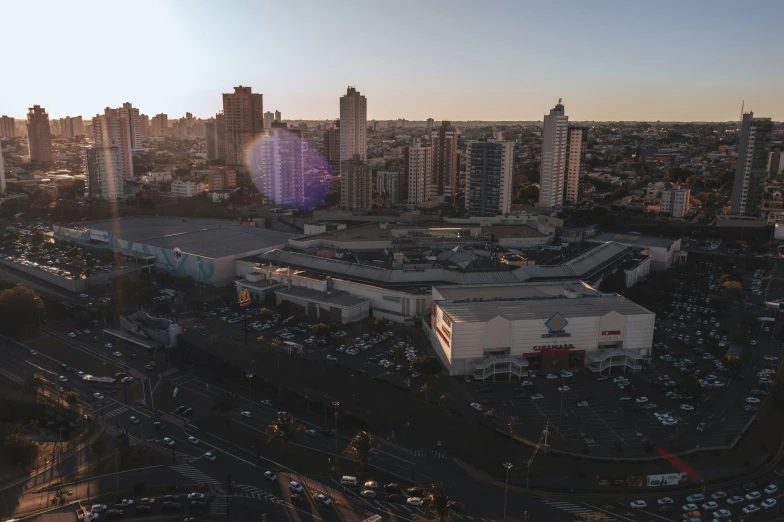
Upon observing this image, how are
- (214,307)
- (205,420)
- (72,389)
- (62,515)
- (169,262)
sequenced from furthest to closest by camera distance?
(169,262) → (214,307) → (72,389) → (205,420) → (62,515)

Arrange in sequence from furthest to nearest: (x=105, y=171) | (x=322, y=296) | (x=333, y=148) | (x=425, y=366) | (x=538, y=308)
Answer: (x=333, y=148), (x=105, y=171), (x=322, y=296), (x=538, y=308), (x=425, y=366)

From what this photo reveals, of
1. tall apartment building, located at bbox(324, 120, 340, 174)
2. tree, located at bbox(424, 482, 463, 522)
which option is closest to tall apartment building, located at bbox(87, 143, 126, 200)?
tall apartment building, located at bbox(324, 120, 340, 174)

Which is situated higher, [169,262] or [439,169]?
[439,169]

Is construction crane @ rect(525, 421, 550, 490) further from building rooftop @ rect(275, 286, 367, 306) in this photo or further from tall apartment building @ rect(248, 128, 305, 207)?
tall apartment building @ rect(248, 128, 305, 207)

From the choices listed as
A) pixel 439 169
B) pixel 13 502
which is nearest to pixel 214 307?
pixel 13 502

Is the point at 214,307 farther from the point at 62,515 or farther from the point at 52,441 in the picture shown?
the point at 62,515

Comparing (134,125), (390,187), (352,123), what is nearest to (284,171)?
(390,187)

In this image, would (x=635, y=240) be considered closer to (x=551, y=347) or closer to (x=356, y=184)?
(x=551, y=347)
